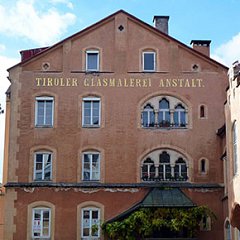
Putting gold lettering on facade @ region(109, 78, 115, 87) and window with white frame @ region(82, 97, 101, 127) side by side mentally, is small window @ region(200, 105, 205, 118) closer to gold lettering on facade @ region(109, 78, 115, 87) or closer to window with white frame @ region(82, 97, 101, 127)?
gold lettering on facade @ region(109, 78, 115, 87)

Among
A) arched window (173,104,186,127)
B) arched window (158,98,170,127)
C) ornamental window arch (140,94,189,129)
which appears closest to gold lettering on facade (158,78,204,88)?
ornamental window arch (140,94,189,129)

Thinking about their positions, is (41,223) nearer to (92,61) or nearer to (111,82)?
(111,82)

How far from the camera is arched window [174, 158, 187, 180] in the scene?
33.5 meters

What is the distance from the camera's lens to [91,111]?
34.1 metres

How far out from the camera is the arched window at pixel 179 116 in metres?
34.0

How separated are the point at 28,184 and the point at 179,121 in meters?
9.20

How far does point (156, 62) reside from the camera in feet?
115

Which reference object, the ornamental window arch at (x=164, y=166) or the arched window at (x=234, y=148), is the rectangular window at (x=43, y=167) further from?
the arched window at (x=234, y=148)

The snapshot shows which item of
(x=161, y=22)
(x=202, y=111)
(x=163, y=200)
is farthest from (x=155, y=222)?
(x=161, y=22)

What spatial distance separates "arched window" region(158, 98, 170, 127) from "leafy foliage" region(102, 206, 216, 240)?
17.4 ft

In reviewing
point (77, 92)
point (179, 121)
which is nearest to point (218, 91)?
point (179, 121)

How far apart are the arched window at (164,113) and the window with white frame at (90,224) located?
6175 millimetres

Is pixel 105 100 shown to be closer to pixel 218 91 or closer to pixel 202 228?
pixel 218 91

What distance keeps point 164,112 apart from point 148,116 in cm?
96
